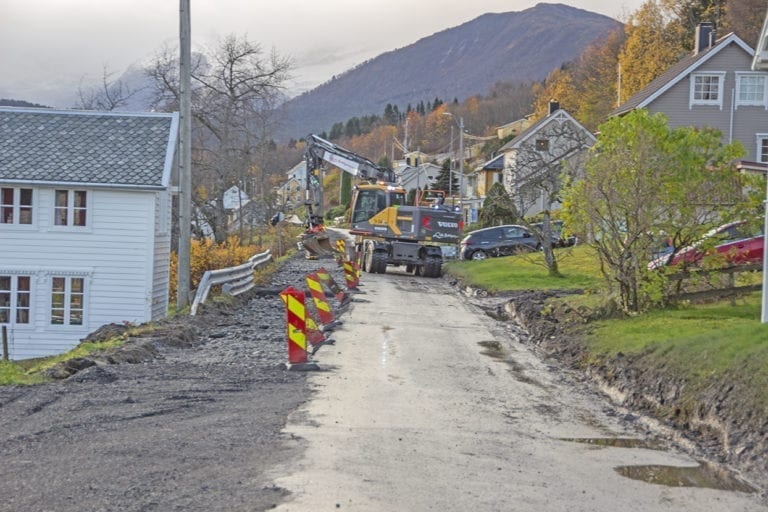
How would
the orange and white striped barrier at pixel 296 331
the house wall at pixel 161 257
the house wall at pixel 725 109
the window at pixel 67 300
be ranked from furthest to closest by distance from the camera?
the house wall at pixel 725 109, the house wall at pixel 161 257, the window at pixel 67 300, the orange and white striped barrier at pixel 296 331

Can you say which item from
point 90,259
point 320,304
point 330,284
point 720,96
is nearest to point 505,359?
point 320,304

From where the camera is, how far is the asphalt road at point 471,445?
25.7 ft

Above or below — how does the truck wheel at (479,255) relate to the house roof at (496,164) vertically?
below

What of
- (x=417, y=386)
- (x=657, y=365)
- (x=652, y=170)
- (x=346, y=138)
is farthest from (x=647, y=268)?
(x=346, y=138)

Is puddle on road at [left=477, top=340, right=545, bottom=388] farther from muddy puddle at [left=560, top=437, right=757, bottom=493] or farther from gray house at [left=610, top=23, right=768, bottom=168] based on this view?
gray house at [left=610, top=23, right=768, bottom=168]

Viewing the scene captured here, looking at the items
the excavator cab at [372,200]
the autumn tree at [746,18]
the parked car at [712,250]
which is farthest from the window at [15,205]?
the autumn tree at [746,18]

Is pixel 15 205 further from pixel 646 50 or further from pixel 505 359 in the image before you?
pixel 646 50

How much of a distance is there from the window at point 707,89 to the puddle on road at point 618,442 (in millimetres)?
40352

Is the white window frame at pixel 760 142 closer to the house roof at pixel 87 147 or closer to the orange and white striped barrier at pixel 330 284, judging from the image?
the orange and white striped barrier at pixel 330 284

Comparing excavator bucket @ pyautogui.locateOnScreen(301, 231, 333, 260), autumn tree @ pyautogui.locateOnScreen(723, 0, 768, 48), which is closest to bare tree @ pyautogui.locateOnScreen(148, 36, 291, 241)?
excavator bucket @ pyautogui.locateOnScreen(301, 231, 333, 260)

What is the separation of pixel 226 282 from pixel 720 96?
3070cm

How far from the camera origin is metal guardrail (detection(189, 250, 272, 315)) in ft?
74.8

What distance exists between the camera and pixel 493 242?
4625cm

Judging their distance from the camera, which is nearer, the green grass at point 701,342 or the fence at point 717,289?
the green grass at point 701,342
